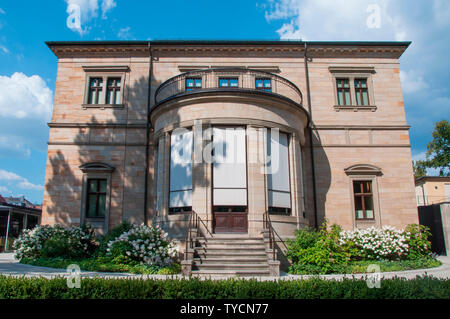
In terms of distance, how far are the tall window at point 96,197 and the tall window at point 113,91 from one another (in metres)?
4.49

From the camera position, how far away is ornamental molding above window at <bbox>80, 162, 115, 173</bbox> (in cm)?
1723

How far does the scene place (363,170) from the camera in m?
17.4

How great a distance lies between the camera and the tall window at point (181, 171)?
549 inches

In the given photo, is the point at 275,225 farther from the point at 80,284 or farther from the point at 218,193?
the point at 80,284

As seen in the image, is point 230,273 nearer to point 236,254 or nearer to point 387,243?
point 236,254

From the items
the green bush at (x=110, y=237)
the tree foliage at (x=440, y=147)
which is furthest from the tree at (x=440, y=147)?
the green bush at (x=110, y=237)

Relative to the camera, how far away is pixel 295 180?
1475cm

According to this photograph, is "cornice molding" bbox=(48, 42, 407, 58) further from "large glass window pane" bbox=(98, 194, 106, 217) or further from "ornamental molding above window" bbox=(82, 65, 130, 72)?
"large glass window pane" bbox=(98, 194, 106, 217)

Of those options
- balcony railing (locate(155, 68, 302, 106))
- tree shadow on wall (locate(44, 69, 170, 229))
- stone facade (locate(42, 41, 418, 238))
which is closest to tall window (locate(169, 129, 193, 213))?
stone facade (locate(42, 41, 418, 238))

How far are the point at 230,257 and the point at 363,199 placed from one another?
9247 mm

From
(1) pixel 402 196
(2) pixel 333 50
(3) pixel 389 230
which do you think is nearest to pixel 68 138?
(2) pixel 333 50

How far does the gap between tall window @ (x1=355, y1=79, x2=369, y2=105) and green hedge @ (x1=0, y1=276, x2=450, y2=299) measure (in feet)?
47.8

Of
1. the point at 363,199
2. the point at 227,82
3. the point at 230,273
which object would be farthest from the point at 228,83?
the point at 230,273

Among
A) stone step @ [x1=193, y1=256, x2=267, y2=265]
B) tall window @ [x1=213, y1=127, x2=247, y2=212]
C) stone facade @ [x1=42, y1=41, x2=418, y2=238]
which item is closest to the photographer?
stone step @ [x1=193, y1=256, x2=267, y2=265]
